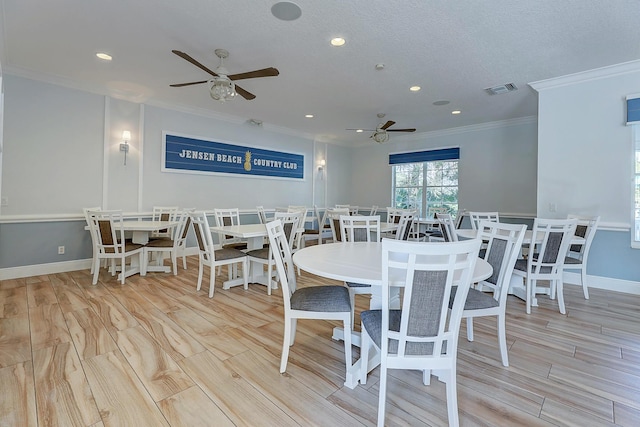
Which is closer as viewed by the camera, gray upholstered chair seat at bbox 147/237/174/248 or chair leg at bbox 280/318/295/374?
chair leg at bbox 280/318/295/374

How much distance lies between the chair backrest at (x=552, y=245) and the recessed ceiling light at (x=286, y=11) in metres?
3.04

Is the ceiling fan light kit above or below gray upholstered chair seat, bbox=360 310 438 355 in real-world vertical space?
above

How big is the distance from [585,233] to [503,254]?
2.22 metres

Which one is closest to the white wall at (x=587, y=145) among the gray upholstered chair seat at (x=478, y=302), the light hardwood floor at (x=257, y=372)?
the light hardwood floor at (x=257, y=372)

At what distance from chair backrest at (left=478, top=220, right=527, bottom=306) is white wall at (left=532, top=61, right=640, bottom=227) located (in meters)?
2.65

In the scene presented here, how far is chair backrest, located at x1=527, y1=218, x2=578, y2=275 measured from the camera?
2889 millimetres

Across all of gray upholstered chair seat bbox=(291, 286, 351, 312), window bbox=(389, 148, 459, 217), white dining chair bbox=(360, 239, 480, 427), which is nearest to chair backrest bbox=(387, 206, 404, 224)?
window bbox=(389, 148, 459, 217)

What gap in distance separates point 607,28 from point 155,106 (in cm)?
606

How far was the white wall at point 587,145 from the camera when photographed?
362 cm

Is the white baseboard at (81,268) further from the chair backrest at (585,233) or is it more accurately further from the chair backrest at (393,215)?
the chair backrest at (393,215)

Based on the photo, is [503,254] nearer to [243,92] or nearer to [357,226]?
[357,226]

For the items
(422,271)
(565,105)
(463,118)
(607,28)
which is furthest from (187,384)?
(463,118)

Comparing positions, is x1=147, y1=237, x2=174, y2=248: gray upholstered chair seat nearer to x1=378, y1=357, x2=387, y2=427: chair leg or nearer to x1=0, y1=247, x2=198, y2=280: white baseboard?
x1=0, y1=247, x2=198, y2=280: white baseboard

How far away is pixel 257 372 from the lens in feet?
6.29
